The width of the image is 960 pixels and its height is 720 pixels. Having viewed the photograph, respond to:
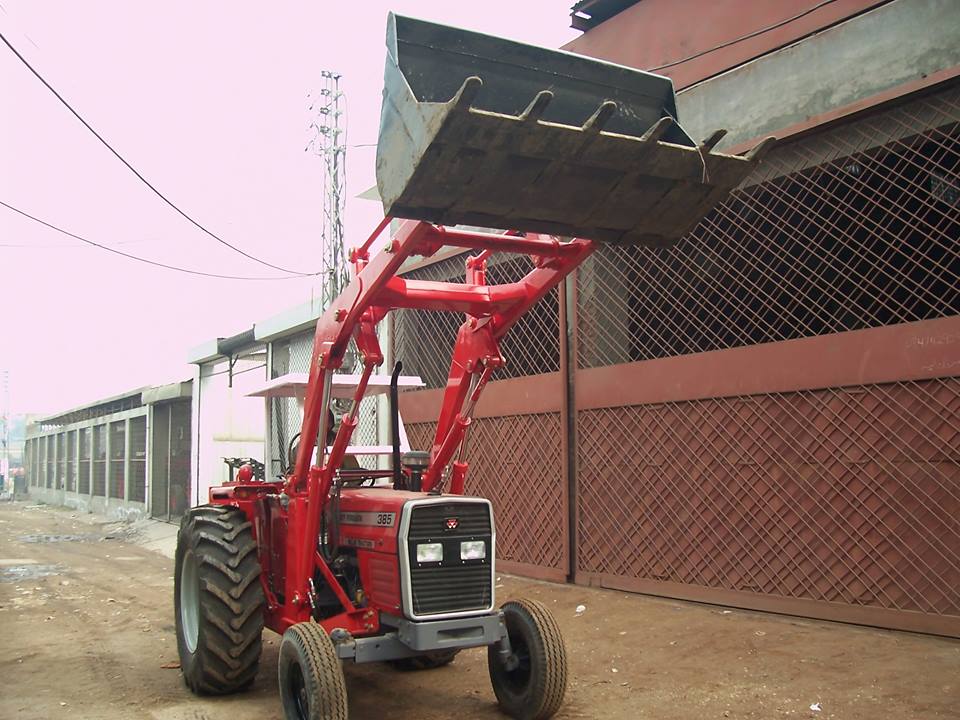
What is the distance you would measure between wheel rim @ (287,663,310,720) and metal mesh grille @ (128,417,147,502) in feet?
68.8

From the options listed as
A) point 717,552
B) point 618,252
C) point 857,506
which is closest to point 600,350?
point 618,252

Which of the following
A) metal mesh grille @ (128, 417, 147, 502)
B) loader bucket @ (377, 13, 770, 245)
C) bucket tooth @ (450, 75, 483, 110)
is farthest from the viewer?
metal mesh grille @ (128, 417, 147, 502)

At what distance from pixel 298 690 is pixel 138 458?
73.1 ft

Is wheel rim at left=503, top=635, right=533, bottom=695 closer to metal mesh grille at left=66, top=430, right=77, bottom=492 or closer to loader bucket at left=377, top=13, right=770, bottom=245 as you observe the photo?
loader bucket at left=377, top=13, right=770, bottom=245

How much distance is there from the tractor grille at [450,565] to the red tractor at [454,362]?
1cm

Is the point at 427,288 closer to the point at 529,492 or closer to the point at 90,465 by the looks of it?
the point at 529,492

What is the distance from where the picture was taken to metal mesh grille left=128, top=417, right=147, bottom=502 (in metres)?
24.6

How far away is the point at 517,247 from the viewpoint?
495 centimetres

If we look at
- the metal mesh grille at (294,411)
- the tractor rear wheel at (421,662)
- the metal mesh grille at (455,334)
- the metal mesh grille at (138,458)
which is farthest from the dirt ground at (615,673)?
the metal mesh grille at (138,458)

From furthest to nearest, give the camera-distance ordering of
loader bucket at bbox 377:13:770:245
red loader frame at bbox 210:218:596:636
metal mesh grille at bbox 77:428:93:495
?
metal mesh grille at bbox 77:428:93:495 < red loader frame at bbox 210:218:596:636 < loader bucket at bbox 377:13:770:245

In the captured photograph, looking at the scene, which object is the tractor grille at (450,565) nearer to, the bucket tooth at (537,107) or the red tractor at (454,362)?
the red tractor at (454,362)

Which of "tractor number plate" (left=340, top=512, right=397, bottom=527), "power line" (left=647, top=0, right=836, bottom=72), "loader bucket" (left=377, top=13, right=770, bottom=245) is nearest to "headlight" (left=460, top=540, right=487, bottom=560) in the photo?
"tractor number plate" (left=340, top=512, right=397, bottom=527)

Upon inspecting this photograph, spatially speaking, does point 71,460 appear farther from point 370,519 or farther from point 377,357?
point 377,357

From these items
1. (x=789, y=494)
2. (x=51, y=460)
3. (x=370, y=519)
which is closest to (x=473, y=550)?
(x=370, y=519)
